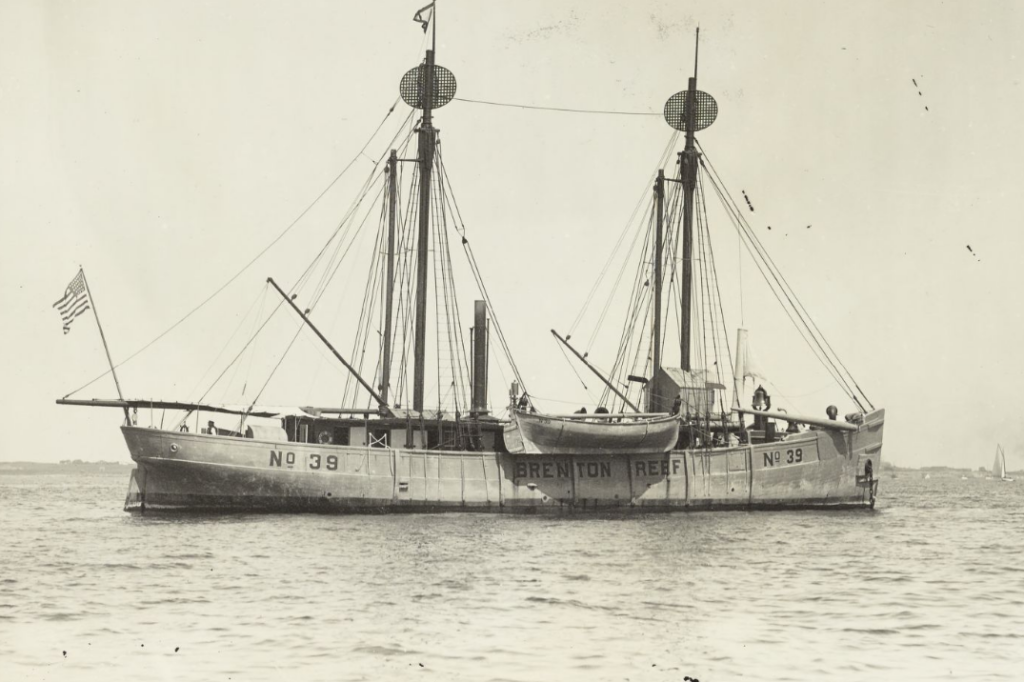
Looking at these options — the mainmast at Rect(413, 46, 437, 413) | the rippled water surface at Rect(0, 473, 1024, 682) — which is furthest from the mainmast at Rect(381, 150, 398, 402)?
the rippled water surface at Rect(0, 473, 1024, 682)

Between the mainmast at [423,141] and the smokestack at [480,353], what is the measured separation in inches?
113

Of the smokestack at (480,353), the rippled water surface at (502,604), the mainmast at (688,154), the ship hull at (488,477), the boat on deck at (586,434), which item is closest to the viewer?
the rippled water surface at (502,604)

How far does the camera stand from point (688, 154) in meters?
48.2

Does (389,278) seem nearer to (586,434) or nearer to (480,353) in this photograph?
(480,353)

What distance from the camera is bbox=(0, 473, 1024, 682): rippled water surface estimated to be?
49.2 ft

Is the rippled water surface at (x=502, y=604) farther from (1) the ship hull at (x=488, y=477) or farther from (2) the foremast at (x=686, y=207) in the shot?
(2) the foremast at (x=686, y=207)

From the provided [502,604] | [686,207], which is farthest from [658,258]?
[502,604]

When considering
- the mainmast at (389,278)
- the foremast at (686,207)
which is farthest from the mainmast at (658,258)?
the mainmast at (389,278)

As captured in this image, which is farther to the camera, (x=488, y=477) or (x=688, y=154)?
(x=688, y=154)

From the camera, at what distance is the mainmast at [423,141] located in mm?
42344

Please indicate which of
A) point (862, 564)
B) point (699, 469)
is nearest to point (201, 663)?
point (862, 564)

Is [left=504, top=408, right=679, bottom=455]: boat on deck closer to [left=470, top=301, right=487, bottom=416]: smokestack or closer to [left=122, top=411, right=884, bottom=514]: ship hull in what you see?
[left=122, top=411, right=884, bottom=514]: ship hull

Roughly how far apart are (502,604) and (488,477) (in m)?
21.8

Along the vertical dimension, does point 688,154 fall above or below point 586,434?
above
